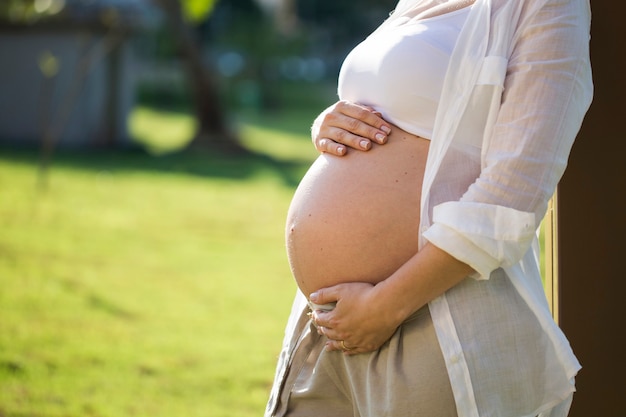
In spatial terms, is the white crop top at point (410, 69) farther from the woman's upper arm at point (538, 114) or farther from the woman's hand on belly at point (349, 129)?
the woman's upper arm at point (538, 114)

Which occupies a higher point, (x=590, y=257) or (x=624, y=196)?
(x=624, y=196)

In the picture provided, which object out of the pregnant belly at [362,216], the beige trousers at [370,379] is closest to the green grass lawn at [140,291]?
the beige trousers at [370,379]

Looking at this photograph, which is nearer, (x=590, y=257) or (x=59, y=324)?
(x=590, y=257)

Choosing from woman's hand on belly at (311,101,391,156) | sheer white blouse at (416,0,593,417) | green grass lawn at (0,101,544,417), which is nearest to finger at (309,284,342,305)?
sheer white blouse at (416,0,593,417)

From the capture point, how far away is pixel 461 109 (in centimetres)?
180

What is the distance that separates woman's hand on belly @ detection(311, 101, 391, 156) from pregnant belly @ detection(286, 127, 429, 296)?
24 mm

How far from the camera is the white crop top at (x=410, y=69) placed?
187 centimetres

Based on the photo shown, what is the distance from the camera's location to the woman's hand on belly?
1.95 m

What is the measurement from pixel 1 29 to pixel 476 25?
14744 mm

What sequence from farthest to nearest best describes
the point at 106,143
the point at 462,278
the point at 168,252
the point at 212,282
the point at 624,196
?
1. the point at 106,143
2. the point at 168,252
3. the point at 212,282
4. the point at 624,196
5. the point at 462,278

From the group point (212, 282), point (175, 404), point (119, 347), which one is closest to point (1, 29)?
point (212, 282)

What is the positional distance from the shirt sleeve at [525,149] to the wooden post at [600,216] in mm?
533

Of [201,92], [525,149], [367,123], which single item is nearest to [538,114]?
[525,149]

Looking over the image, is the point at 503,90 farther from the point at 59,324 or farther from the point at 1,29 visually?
the point at 1,29
